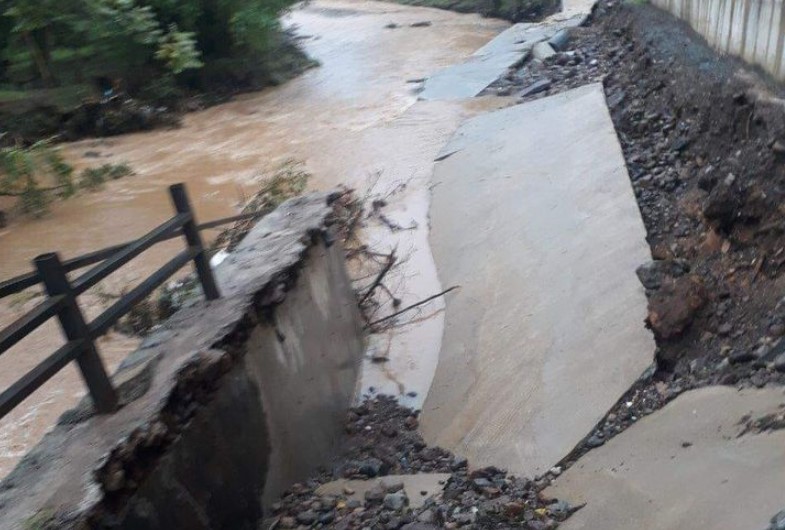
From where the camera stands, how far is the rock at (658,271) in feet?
20.2

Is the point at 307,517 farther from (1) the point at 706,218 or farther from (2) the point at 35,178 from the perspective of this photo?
(2) the point at 35,178

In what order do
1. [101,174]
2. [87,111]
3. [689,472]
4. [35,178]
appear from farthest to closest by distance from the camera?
[87,111], [101,174], [35,178], [689,472]

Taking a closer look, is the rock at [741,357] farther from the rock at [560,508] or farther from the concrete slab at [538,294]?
the rock at [560,508]

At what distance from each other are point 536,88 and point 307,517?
433 inches

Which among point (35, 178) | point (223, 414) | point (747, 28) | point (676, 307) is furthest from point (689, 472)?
point (35, 178)

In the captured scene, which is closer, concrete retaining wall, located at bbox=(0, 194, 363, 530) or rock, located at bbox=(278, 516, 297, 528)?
concrete retaining wall, located at bbox=(0, 194, 363, 530)

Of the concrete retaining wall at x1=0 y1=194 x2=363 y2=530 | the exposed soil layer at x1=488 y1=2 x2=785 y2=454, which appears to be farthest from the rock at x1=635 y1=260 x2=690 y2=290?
the concrete retaining wall at x1=0 y1=194 x2=363 y2=530

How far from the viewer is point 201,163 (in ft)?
47.3

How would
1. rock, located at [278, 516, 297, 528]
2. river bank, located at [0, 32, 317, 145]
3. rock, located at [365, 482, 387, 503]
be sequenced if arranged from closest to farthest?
rock, located at [278, 516, 297, 528]
rock, located at [365, 482, 387, 503]
river bank, located at [0, 32, 317, 145]

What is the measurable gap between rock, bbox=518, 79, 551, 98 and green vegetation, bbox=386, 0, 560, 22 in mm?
10098

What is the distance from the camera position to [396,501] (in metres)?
4.54

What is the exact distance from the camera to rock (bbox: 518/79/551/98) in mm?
13938

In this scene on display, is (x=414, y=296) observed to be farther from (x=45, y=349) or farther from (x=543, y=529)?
(x=543, y=529)

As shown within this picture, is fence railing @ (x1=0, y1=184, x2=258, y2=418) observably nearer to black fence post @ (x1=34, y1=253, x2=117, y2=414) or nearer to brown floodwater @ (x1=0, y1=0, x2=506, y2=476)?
black fence post @ (x1=34, y1=253, x2=117, y2=414)
